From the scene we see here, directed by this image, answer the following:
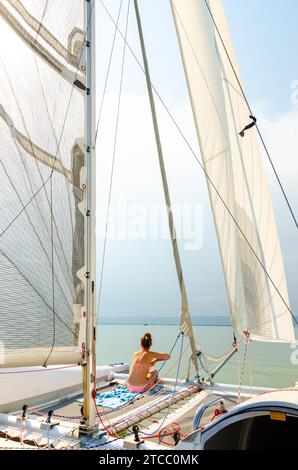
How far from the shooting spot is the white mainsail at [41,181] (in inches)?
117

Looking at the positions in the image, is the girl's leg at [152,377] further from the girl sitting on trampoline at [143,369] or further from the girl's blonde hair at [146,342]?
the girl's blonde hair at [146,342]

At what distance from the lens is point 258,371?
45.2ft

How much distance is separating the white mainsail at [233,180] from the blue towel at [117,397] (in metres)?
1.45

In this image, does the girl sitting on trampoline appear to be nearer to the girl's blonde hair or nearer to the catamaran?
the girl's blonde hair

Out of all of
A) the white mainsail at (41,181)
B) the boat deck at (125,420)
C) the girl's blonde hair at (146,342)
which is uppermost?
the white mainsail at (41,181)

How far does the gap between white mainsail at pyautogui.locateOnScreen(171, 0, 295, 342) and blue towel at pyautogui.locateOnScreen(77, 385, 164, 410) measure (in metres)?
1.45

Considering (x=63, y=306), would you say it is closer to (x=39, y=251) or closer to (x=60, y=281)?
(x=60, y=281)

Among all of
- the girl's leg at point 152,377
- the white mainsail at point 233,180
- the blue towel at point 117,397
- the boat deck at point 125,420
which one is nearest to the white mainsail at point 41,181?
the boat deck at point 125,420

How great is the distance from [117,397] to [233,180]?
315 cm

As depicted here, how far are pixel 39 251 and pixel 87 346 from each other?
3.09 feet

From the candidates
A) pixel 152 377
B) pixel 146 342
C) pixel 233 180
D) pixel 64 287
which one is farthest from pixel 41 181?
pixel 152 377

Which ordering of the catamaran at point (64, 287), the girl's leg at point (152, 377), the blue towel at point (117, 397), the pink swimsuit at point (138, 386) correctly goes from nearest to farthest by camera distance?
the catamaran at point (64, 287) < the blue towel at point (117, 397) < the pink swimsuit at point (138, 386) < the girl's leg at point (152, 377)

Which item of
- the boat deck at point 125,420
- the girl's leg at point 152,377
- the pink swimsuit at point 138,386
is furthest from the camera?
the girl's leg at point 152,377
